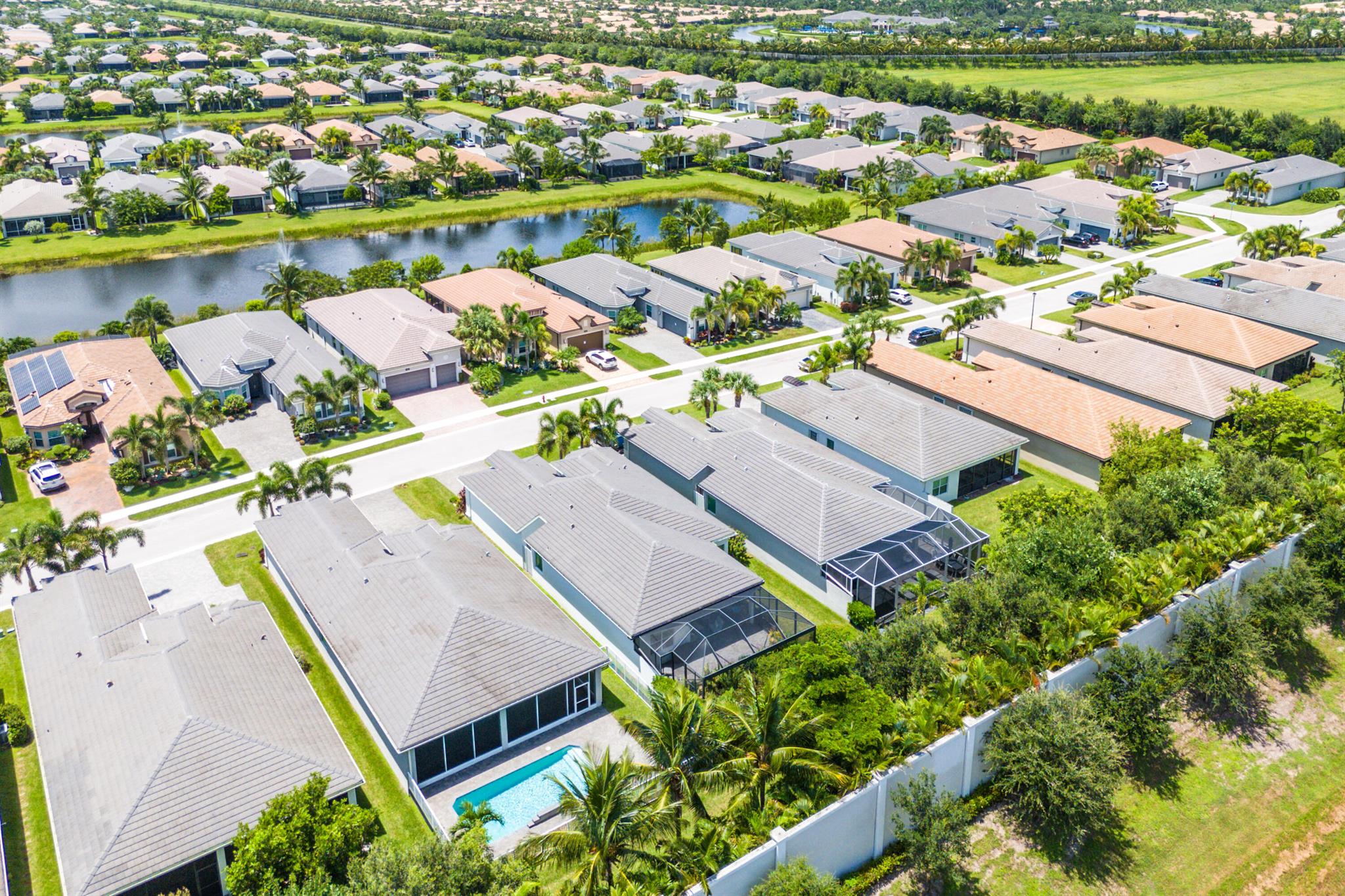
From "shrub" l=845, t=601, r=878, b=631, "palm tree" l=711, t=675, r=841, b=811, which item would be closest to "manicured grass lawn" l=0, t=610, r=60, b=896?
"palm tree" l=711, t=675, r=841, b=811

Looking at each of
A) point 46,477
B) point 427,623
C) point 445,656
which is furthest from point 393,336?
point 445,656

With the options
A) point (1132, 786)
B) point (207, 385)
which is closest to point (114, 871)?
point (1132, 786)

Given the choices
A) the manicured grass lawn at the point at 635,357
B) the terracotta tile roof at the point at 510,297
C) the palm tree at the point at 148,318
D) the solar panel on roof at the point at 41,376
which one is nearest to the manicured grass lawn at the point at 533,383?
the manicured grass lawn at the point at 635,357

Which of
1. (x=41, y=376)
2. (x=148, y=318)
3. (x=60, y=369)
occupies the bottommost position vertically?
(x=41, y=376)

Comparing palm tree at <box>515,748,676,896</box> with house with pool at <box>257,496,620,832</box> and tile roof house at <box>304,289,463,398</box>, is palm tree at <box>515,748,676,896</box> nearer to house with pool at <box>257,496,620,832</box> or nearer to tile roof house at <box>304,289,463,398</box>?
house with pool at <box>257,496,620,832</box>

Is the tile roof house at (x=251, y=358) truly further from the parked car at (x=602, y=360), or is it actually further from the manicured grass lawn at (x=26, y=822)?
the manicured grass lawn at (x=26, y=822)

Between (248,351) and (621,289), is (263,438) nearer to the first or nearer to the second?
(248,351)
